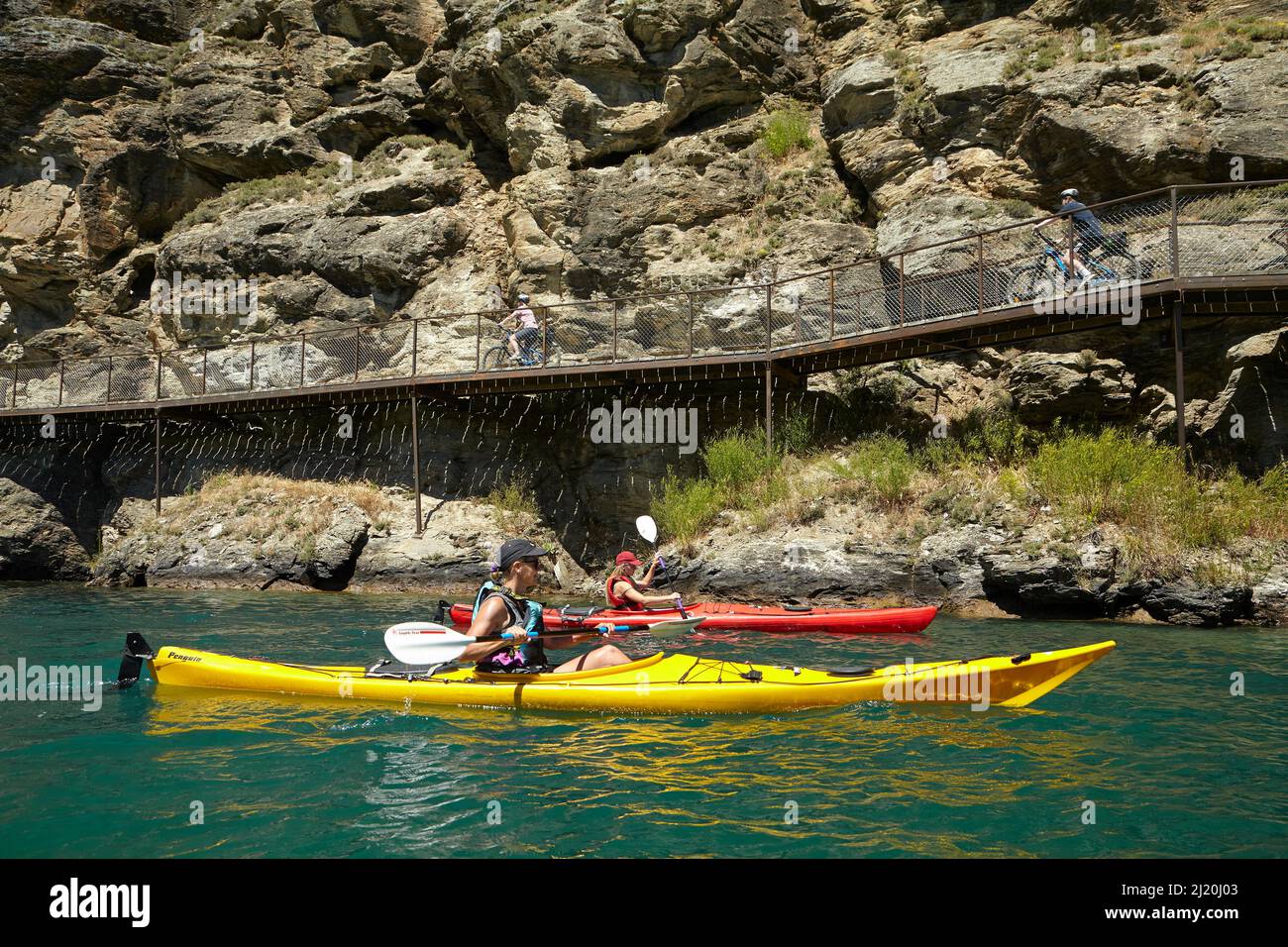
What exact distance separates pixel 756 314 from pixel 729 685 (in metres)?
12.9

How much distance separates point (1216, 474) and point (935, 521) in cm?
452

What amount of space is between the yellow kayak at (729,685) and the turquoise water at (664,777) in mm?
138

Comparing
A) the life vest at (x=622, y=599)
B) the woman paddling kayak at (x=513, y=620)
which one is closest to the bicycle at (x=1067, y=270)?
the life vest at (x=622, y=599)

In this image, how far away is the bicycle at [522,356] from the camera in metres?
19.0

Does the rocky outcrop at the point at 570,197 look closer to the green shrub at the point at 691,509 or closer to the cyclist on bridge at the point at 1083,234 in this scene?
the green shrub at the point at 691,509

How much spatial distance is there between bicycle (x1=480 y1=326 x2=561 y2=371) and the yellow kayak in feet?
37.8

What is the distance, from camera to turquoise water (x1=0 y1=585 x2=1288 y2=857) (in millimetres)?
4504

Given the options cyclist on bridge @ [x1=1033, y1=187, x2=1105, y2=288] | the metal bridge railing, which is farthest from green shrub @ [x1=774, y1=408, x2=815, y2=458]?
cyclist on bridge @ [x1=1033, y1=187, x2=1105, y2=288]

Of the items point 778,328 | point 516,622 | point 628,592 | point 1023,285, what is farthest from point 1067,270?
point 516,622

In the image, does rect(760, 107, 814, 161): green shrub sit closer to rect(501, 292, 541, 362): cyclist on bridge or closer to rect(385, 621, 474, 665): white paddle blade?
rect(501, 292, 541, 362): cyclist on bridge

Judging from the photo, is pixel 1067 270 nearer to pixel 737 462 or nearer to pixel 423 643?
pixel 737 462

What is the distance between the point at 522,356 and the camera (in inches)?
749
